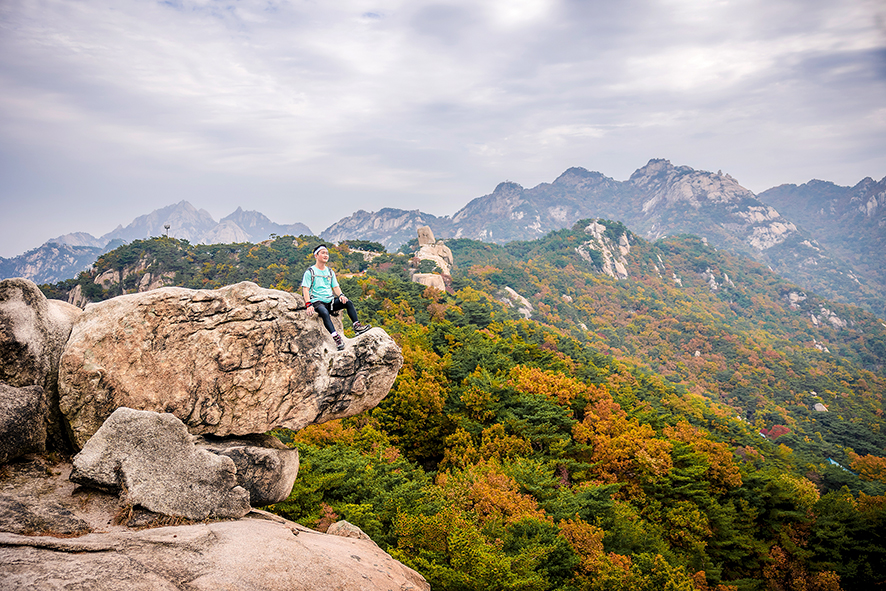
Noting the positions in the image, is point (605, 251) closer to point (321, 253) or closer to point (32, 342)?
point (321, 253)

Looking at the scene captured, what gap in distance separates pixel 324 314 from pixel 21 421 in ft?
17.1

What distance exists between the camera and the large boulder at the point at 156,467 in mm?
5984

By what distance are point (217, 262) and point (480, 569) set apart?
7797cm

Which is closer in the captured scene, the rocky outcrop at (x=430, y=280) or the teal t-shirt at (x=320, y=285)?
the teal t-shirt at (x=320, y=285)

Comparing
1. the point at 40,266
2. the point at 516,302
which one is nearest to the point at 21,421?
the point at 516,302

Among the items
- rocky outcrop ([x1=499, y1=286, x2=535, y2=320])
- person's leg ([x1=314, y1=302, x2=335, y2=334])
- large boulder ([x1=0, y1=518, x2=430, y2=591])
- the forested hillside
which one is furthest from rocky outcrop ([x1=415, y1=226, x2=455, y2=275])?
large boulder ([x1=0, y1=518, x2=430, y2=591])

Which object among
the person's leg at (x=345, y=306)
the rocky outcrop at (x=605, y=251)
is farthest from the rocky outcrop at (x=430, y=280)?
the rocky outcrop at (x=605, y=251)

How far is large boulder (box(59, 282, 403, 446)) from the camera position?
7059 mm

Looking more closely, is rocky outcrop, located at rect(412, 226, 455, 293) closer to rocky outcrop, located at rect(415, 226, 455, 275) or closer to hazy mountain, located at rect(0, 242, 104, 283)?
rocky outcrop, located at rect(415, 226, 455, 275)

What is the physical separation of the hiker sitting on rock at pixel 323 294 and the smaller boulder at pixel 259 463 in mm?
2678

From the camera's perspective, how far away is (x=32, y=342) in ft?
21.8

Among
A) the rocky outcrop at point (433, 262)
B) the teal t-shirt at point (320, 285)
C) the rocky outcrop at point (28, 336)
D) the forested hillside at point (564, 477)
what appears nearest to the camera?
the rocky outcrop at point (28, 336)

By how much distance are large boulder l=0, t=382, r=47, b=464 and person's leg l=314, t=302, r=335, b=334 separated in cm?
486

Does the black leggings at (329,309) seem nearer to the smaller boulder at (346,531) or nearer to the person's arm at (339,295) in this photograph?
the person's arm at (339,295)
